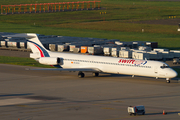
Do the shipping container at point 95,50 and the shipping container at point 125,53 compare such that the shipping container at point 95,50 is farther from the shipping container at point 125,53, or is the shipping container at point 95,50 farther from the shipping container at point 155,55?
the shipping container at point 155,55

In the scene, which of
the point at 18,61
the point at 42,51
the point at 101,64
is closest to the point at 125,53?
the point at 101,64

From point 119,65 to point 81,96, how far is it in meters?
11.3

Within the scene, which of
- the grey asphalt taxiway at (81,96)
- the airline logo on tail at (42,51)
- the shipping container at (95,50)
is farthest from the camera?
the shipping container at (95,50)

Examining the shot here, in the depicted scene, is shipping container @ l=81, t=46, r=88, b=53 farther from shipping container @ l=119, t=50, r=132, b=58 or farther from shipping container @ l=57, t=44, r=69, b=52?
shipping container @ l=119, t=50, r=132, b=58

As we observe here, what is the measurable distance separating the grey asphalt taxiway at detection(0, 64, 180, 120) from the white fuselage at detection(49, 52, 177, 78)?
1.63m

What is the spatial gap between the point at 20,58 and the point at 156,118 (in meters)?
49.2

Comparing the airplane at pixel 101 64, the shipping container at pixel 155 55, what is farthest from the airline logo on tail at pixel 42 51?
the shipping container at pixel 155 55

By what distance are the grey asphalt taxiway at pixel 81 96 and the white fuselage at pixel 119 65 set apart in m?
1.63

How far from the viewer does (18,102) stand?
41969mm

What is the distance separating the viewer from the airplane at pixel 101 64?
170ft

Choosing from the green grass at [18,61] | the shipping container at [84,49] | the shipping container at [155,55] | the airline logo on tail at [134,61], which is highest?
the shipping container at [84,49]

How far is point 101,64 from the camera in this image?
183 ft

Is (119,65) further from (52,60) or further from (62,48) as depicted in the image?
(62,48)

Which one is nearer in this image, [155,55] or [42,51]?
[42,51]
